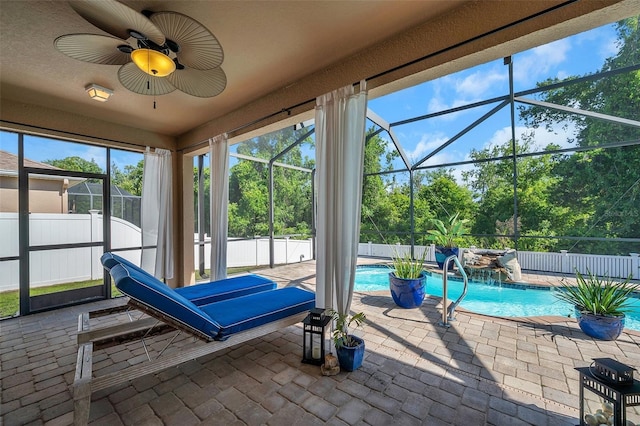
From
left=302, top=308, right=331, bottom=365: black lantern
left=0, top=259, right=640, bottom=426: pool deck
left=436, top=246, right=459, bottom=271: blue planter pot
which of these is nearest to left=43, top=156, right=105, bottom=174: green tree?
left=0, top=259, right=640, bottom=426: pool deck

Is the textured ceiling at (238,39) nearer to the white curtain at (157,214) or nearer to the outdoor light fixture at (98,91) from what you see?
the outdoor light fixture at (98,91)

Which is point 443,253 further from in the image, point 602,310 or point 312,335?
point 312,335

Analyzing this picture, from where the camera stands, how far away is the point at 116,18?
1600 millimetres

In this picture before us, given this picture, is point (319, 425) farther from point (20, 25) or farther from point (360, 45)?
point (20, 25)

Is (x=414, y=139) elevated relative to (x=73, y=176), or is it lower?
elevated

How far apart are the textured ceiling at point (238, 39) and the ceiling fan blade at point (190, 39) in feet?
1.20

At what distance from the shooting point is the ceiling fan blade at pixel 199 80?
7.29 ft

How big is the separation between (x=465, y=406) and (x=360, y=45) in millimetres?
3038

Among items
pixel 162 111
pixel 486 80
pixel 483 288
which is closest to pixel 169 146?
pixel 162 111

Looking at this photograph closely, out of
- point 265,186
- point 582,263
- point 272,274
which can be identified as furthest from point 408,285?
point 582,263

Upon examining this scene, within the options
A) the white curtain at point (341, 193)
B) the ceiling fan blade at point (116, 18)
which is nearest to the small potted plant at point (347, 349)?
the white curtain at point (341, 193)

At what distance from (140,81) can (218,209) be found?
Result: 2357 millimetres

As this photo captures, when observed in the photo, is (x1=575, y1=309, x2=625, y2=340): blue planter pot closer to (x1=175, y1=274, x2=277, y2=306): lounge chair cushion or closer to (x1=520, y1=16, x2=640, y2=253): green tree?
(x1=175, y1=274, x2=277, y2=306): lounge chair cushion

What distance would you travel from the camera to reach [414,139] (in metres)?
12.1
